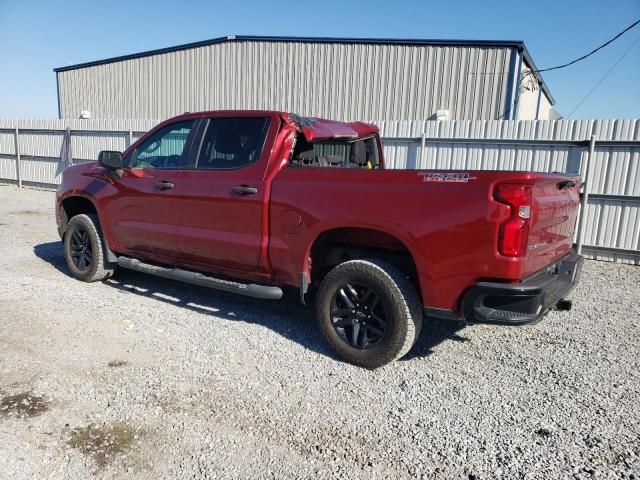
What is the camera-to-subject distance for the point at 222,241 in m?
4.29

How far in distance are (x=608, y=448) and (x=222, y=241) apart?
320 cm

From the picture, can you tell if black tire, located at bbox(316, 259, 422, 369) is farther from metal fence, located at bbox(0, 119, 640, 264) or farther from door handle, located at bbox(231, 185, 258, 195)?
metal fence, located at bbox(0, 119, 640, 264)

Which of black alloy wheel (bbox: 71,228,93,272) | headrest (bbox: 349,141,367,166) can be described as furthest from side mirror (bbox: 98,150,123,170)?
headrest (bbox: 349,141,367,166)

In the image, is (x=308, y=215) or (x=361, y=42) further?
(x=361, y=42)

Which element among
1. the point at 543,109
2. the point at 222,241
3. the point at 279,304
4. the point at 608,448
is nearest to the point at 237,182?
the point at 222,241

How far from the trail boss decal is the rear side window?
4.11ft

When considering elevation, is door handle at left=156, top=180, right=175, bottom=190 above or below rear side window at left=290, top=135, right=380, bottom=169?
below

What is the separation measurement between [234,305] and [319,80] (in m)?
11.8

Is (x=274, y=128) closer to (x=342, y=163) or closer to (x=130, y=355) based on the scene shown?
(x=342, y=163)

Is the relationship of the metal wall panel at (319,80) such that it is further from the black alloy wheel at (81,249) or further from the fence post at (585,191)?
the black alloy wheel at (81,249)

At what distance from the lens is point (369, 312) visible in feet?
11.9

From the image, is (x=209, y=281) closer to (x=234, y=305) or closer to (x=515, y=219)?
(x=234, y=305)

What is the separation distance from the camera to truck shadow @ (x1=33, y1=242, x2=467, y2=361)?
167 inches

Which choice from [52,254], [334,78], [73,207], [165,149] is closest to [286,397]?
[165,149]
